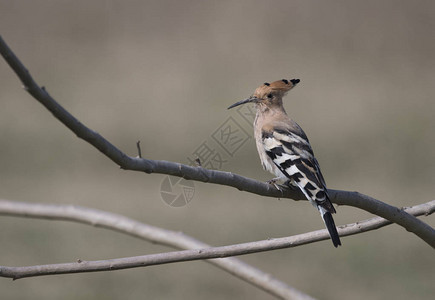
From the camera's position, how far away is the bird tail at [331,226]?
4.91ft

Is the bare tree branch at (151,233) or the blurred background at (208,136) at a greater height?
the blurred background at (208,136)

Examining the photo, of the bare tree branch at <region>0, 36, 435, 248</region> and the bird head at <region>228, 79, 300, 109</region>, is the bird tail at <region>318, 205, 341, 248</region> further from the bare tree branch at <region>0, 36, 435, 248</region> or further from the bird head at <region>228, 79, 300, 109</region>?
the bird head at <region>228, 79, 300, 109</region>

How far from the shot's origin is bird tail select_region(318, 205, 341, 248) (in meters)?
1.50

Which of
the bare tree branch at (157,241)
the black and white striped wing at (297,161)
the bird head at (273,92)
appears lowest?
the bare tree branch at (157,241)

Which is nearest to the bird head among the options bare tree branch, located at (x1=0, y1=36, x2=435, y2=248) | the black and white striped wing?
the black and white striped wing

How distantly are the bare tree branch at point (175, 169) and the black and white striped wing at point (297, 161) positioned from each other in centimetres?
5

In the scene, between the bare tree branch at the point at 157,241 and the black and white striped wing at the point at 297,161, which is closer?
the bare tree branch at the point at 157,241

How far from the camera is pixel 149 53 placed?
22.2 ft

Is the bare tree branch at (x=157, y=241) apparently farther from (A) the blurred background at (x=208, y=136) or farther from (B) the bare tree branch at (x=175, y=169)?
(A) the blurred background at (x=208, y=136)

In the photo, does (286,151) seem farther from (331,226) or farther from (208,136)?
(208,136)

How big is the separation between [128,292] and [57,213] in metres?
1.68

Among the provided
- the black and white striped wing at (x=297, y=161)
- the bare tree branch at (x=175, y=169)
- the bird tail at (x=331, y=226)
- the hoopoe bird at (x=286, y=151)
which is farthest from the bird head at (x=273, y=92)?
the bird tail at (x=331, y=226)

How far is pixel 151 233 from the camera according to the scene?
1853mm

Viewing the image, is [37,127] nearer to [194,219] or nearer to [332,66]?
[194,219]
